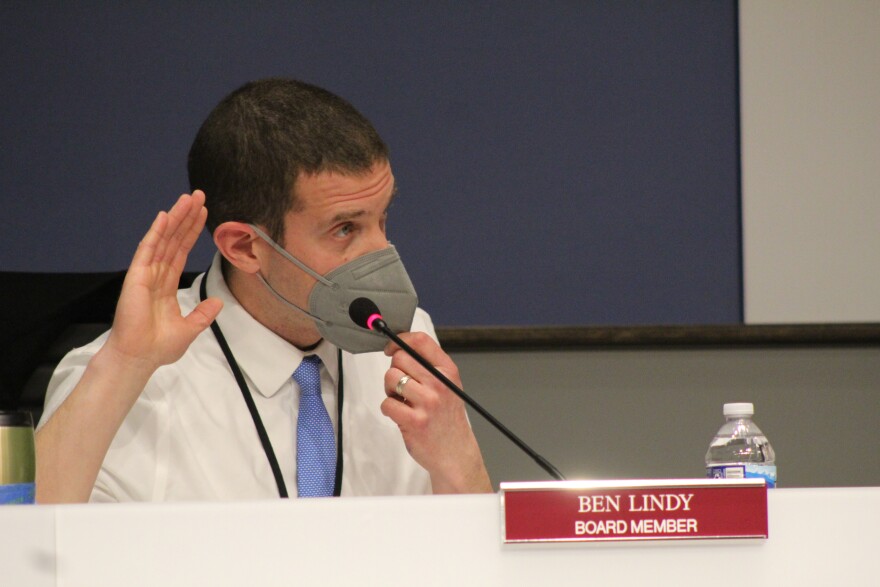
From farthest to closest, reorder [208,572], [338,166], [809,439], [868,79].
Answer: [868,79]
[809,439]
[338,166]
[208,572]

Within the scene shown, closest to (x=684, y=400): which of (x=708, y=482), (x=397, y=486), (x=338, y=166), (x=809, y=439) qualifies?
(x=809, y=439)

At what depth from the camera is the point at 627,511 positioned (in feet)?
2.10

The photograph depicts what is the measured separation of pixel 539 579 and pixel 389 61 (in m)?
1.90

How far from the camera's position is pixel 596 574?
63cm

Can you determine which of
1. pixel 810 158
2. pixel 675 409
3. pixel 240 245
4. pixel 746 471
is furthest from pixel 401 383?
pixel 810 158

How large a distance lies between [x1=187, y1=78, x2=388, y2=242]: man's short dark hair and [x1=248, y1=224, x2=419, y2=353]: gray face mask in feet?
0.39

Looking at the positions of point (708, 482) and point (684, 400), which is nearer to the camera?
point (708, 482)

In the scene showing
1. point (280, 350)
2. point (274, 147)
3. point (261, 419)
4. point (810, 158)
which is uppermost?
point (810, 158)

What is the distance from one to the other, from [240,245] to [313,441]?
1.02 ft

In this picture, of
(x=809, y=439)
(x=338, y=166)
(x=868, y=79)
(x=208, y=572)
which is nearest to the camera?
(x=208, y=572)

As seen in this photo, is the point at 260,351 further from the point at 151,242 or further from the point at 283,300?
the point at 151,242

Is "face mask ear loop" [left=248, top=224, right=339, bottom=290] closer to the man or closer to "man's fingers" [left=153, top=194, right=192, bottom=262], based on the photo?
the man

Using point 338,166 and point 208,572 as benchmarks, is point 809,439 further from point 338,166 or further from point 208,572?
point 208,572

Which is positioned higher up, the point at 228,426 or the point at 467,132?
the point at 467,132
